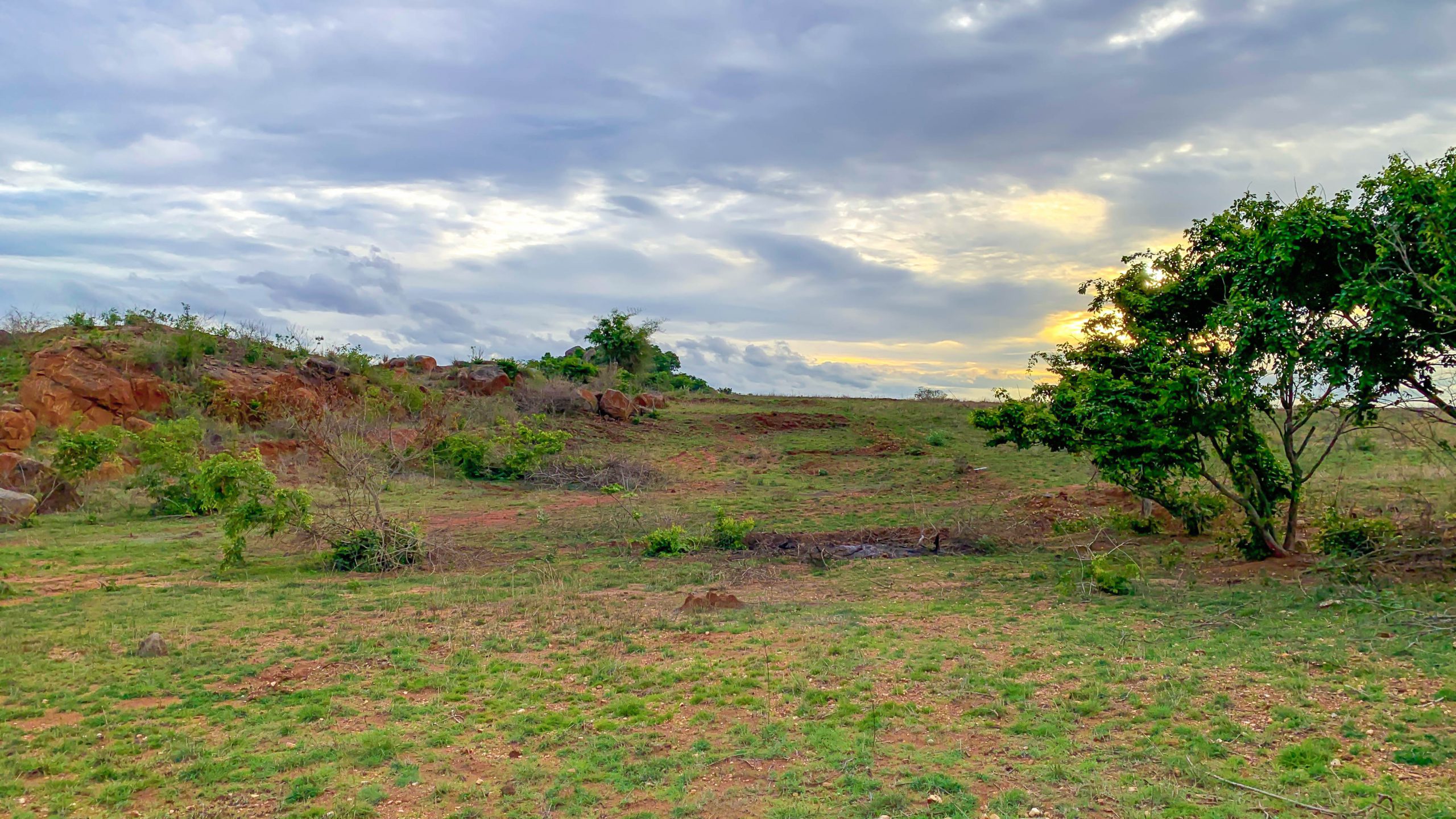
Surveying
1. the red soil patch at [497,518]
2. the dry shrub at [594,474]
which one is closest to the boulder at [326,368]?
the dry shrub at [594,474]

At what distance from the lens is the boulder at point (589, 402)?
37469 millimetres

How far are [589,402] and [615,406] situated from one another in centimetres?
116

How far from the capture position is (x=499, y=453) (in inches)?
1110

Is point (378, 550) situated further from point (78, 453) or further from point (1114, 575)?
point (1114, 575)

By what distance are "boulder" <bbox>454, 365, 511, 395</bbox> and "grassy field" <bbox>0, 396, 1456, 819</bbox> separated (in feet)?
77.6

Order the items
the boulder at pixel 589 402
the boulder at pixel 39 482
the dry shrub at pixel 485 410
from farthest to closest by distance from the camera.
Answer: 1. the boulder at pixel 589 402
2. the dry shrub at pixel 485 410
3. the boulder at pixel 39 482

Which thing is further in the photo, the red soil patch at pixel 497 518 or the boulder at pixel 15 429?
the boulder at pixel 15 429

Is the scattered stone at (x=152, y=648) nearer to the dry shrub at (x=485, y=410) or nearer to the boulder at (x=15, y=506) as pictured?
the boulder at (x=15, y=506)

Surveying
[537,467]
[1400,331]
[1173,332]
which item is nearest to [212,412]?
[537,467]

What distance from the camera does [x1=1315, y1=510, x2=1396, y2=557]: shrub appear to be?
1127cm

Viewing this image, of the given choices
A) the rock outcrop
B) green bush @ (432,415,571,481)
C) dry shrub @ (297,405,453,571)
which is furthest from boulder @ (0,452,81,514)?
the rock outcrop

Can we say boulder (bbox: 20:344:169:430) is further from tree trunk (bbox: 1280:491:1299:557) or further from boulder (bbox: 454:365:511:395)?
tree trunk (bbox: 1280:491:1299:557)

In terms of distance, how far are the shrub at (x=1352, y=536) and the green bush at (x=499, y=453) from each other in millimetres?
19177

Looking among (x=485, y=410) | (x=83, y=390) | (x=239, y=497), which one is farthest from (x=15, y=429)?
(x=239, y=497)
